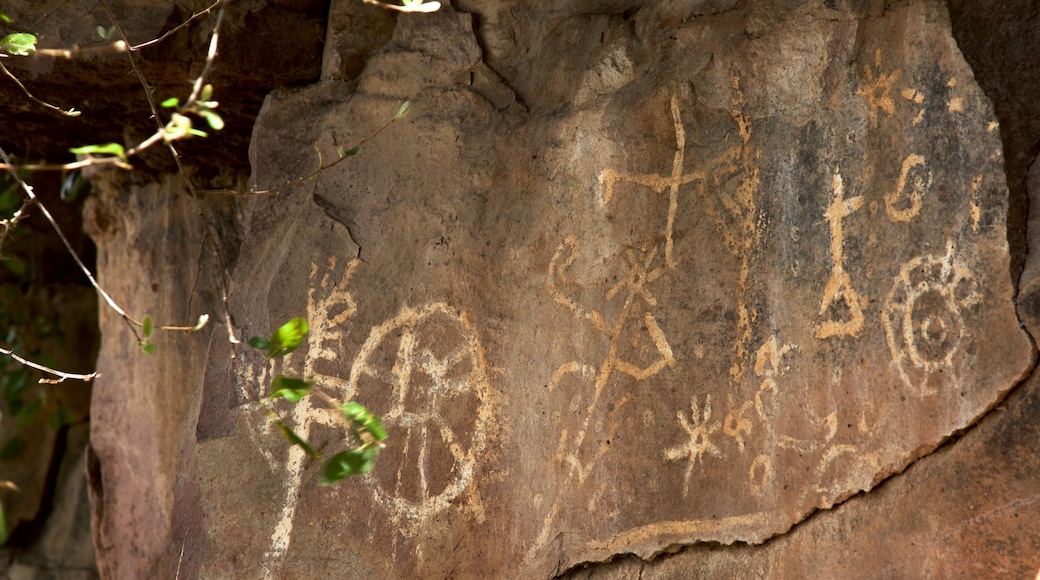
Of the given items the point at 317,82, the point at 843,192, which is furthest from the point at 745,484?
the point at 317,82

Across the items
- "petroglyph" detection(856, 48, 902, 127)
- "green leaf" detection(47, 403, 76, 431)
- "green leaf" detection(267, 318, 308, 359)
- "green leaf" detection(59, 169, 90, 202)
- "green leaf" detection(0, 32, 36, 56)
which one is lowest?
"green leaf" detection(47, 403, 76, 431)

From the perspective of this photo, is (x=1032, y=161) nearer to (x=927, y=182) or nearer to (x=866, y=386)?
(x=927, y=182)

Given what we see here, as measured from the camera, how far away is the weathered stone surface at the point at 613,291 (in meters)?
1.81

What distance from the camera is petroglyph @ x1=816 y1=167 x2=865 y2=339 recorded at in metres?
1.87

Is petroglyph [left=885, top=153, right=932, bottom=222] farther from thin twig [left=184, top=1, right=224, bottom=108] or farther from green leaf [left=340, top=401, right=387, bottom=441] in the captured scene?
thin twig [left=184, top=1, right=224, bottom=108]

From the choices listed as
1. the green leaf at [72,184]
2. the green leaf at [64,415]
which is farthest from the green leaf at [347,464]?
the green leaf at [64,415]

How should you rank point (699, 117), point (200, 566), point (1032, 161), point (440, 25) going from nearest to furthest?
point (1032, 161), point (699, 117), point (200, 566), point (440, 25)

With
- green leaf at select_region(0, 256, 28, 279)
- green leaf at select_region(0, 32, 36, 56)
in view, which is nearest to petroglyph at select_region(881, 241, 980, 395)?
green leaf at select_region(0, 32, 36, 56)

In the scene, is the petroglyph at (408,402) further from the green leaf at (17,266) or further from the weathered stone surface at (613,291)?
the green leaf at (17,266)

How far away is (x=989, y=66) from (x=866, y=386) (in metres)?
0.62

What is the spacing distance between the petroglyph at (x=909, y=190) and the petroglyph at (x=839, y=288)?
7 centimetres

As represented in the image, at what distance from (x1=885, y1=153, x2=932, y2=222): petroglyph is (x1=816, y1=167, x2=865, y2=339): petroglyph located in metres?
0.07

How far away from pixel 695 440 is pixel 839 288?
1.39 ft

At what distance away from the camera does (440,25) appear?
251cm
